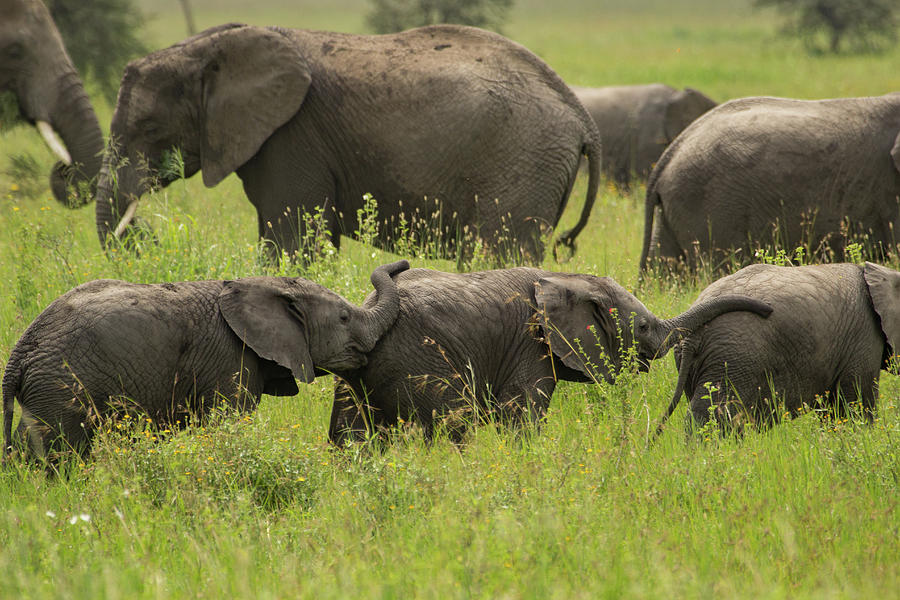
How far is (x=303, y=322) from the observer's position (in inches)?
220

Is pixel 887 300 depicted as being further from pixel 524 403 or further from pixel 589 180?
pixel 589 180

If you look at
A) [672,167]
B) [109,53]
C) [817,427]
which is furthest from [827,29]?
[817,427]

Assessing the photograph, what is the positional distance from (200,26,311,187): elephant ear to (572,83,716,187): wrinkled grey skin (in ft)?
28.0

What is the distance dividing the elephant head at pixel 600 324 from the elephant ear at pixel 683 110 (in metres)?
10.5

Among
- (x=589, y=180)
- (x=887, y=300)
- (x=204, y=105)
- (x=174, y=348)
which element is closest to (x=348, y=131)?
(x=204, y=105)

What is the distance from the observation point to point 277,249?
8422mm

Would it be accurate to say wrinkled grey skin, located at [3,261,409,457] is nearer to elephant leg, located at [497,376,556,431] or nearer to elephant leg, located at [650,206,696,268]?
elephant leg, located at [497,376,556,431]

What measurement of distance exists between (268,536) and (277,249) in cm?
434

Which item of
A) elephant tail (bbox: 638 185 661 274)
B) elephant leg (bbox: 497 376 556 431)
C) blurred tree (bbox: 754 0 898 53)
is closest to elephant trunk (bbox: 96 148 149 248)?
elephant leg (bbox: 497 376 556 431)

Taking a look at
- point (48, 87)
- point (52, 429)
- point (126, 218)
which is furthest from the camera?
point (48, 87)

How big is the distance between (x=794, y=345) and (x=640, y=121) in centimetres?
Answer: 1115

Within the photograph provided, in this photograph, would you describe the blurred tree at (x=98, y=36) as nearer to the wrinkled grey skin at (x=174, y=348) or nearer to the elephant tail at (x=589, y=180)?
the elephant tail at (x=589, y=180)

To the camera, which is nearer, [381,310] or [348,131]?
[381,310]

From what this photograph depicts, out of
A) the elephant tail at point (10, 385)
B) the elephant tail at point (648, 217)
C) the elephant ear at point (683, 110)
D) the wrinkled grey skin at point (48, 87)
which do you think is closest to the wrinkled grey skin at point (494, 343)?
the elephant tail at point (10, 385)
